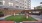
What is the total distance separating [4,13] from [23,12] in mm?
225

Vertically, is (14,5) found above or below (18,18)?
above

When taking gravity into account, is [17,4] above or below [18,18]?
above

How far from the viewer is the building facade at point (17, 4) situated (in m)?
1.61

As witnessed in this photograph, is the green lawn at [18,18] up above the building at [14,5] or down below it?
below

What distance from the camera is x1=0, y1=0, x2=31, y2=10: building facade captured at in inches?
63.4

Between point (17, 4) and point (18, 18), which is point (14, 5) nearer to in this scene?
point (17, 4)

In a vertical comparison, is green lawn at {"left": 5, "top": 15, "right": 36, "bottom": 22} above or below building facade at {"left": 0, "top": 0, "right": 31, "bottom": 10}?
below

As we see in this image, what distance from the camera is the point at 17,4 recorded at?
5.30ft

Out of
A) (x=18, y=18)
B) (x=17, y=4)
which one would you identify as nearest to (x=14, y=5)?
(x=17, y=4)

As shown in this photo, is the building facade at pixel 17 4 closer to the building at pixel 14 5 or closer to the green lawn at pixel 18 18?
the building at pixel 14 5

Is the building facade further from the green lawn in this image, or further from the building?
the green lawn

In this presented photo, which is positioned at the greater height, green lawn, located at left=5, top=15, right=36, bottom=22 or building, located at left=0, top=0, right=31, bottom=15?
building, located at left=0, top=0, right=31, bottom=15

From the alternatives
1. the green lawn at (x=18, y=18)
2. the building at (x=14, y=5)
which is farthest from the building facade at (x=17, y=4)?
the green lawn at (x=18, y=18)

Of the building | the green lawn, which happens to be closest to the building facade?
the building
